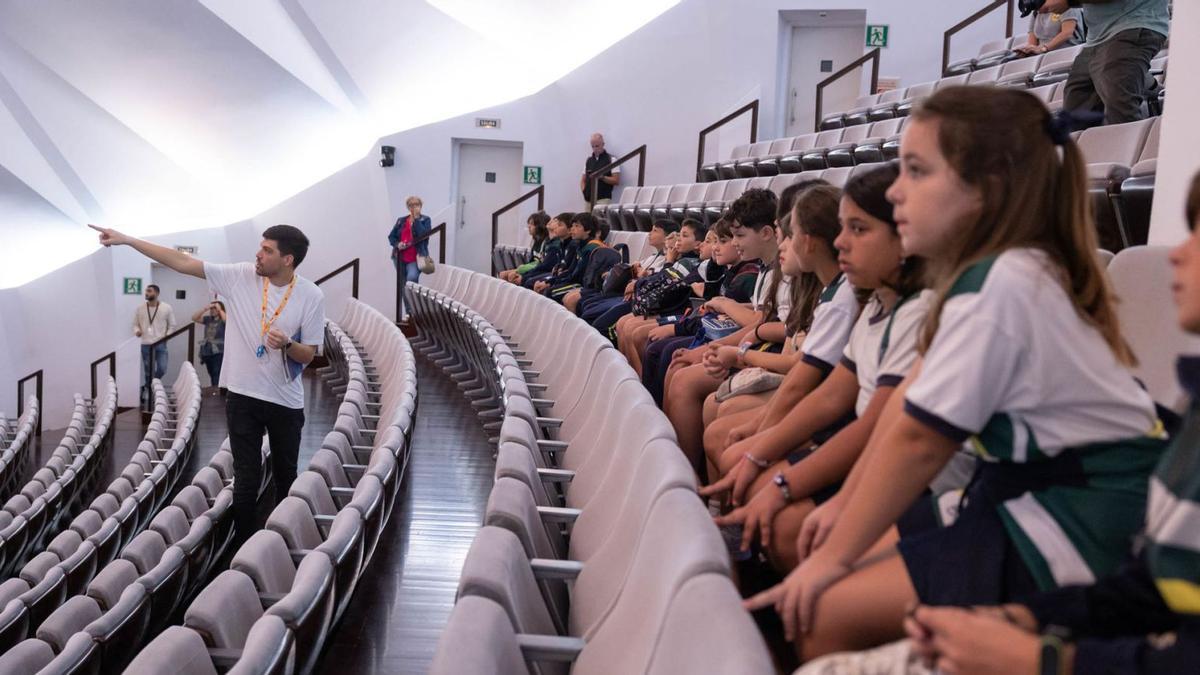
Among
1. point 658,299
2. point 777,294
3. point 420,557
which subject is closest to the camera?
point 777,294

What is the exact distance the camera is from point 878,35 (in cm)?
860

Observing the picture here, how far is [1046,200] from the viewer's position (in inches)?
42.1

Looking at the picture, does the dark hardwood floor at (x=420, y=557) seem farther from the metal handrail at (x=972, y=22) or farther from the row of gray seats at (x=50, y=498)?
the metal handrail at (x=972, y=22)

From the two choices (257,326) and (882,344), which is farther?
(257,326)

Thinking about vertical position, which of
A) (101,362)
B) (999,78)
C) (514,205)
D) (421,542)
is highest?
(999,78)

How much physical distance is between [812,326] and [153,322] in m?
10.2

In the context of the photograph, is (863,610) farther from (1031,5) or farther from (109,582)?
(109,582)

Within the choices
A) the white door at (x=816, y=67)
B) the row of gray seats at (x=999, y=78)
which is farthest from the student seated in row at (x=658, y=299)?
the white door at (x=816, y=67)

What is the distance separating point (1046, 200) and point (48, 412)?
40.1 ft

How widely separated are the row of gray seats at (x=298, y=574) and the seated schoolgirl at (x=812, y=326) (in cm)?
83

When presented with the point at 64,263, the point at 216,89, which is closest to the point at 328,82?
the point at 216,89

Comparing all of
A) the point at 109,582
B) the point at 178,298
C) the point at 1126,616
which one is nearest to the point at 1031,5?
the point at 1126,616

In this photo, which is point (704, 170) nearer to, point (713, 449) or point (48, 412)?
point (713, 449)

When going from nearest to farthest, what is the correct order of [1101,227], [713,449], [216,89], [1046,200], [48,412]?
[1046,200] → [713,449] → [1101,227] → [216,89] → [48,412]
